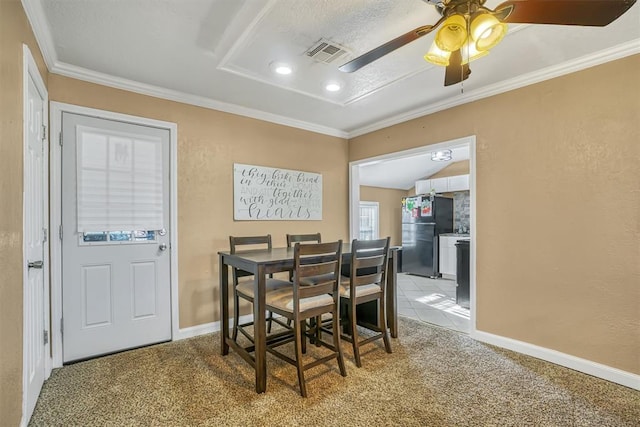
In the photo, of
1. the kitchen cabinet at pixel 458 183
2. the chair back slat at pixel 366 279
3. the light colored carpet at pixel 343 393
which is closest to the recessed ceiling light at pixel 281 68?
the chair back slat at pixel 366 279

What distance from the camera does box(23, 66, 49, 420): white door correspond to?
176 centimetres

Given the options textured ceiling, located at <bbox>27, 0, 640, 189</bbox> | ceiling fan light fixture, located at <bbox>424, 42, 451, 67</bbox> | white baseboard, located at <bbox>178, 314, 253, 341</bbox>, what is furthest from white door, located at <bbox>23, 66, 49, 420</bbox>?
ceiling fan light fixture, located at <bbox>424, 42, 451, 67</bbox>

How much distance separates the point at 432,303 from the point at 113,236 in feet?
12.8

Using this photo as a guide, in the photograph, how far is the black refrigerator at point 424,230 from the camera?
6.23 m

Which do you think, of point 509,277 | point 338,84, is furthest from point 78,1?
point 509,277

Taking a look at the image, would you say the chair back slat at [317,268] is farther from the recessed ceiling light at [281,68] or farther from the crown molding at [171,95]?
the crown molding at [171,95]

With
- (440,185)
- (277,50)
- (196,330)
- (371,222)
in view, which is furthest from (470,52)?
(371,222)

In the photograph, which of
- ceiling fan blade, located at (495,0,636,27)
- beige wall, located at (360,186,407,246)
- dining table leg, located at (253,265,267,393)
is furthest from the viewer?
beige wall, located at (360,186,407,246)

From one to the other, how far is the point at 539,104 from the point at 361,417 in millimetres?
2763

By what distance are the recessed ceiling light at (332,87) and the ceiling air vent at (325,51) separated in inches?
16.8

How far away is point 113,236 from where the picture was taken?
2697 mm

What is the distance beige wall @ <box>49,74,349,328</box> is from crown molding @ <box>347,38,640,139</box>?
5.34 ft

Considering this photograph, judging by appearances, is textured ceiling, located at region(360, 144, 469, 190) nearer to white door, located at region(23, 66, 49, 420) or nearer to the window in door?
the window in door

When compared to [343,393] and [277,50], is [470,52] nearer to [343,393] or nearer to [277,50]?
[277,50]
